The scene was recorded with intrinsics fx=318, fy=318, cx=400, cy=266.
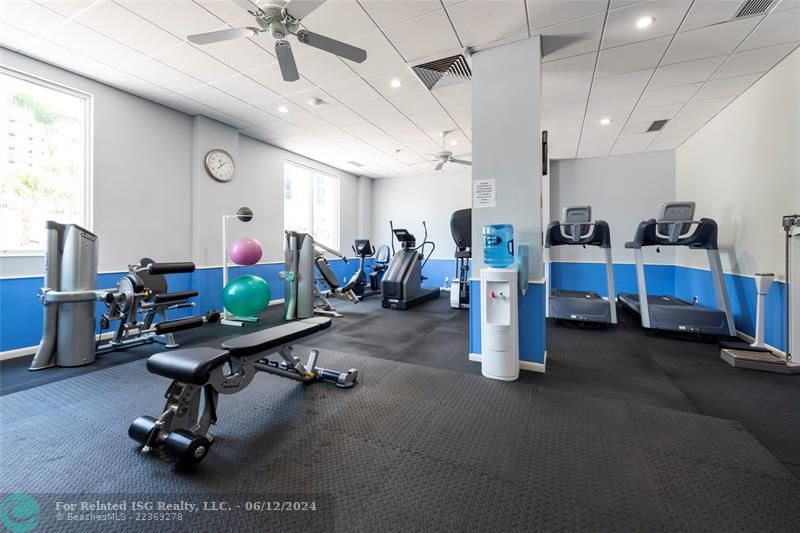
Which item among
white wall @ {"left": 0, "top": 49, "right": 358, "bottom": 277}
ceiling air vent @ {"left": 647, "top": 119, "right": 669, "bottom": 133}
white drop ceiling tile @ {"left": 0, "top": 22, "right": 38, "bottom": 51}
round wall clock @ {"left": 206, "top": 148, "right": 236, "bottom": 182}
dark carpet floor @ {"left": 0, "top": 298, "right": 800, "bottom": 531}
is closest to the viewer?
dark carpet floor @ {"left": 0, "top": 298, "right": 800, "bottom": 531}

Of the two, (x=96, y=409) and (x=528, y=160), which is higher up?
(x=528, y=160)

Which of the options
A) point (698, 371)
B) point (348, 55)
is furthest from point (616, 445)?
point (348, 55)

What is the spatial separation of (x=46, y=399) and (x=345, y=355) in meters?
2.24

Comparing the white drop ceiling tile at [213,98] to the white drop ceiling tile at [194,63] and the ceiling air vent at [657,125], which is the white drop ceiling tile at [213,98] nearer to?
the white drop ceiling tile at [194,63]

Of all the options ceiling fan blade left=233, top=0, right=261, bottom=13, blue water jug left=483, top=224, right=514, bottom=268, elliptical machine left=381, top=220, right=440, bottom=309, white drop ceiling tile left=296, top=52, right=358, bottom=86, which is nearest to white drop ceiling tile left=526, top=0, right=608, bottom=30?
blue water jug left=483, top=224, right=514, bottom=268

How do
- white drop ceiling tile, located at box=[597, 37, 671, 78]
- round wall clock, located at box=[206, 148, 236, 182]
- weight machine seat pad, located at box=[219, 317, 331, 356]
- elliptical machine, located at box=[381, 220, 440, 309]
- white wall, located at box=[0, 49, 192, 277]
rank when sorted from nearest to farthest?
weight machine seat pad, located at box=[219, 317, 331, 356] → white drop ceiling tile, located at box=[597, 37, 671, 78] → white wall, located at box=[0, 49, 192, 277] → round wall clock, located at box=[206, 148, 236, 182] → elliptical machine, located at box=[381, 220, 440, 309]

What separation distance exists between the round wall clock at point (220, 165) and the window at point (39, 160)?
1.33 metres

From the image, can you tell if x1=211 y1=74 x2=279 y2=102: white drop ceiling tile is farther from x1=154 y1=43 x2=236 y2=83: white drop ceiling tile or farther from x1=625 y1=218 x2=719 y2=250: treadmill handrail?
x1=625 y1=218 x2=719 y2=250: treadmill handrail

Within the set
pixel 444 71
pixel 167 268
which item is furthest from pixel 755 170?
pixel 167 268

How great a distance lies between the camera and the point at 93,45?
3.00m

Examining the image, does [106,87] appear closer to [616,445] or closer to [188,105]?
[188,105]

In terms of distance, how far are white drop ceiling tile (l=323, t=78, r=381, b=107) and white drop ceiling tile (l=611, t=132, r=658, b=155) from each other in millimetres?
4183

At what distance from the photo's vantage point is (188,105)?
169 inches

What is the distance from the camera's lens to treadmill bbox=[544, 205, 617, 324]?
422 centimetres
